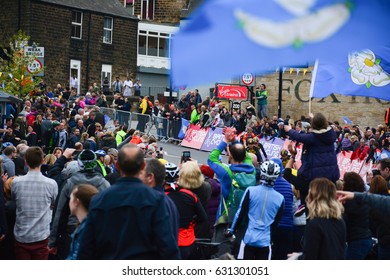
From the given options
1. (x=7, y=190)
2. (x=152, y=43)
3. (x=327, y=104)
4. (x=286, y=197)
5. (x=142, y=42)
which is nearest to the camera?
(x=7, y=190)

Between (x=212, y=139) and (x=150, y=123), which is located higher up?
(x=150, y=123)

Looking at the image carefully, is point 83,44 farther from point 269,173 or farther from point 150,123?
point 269,173

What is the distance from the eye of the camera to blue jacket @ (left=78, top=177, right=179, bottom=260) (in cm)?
645

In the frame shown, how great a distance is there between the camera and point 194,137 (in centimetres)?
3397

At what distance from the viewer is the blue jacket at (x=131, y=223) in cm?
645

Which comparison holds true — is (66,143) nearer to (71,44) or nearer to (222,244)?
(222,244)

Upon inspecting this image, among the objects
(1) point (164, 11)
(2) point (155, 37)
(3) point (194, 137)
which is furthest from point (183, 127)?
(1) point (164, 11)

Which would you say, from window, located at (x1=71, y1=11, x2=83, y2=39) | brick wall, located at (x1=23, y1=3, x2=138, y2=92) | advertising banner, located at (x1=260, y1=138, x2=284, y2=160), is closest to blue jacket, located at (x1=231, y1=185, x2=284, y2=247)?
advertising banner, located at (x1=260, y1=138, x2=284, y2=160)

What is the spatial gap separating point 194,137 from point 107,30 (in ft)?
77.9

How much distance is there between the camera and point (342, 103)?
1850 inches

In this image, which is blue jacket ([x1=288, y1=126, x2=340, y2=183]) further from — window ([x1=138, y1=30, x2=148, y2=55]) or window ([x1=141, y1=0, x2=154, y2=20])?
window ([x1=141, y1=0, x2=154, y2=20])

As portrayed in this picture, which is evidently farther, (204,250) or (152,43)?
(152,43)

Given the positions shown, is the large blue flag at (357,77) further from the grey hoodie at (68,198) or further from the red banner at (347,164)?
the red banner at (347,164)

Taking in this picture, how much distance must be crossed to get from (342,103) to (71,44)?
16.7 metres
